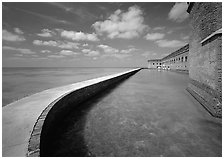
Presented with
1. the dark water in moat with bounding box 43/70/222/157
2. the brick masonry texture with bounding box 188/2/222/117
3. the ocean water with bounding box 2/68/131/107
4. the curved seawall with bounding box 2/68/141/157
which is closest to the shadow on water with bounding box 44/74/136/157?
the dark water in moat with bounding box 43/70/222/157

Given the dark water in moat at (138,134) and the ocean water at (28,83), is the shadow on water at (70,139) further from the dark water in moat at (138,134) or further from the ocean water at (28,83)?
the ocean water at (28,83)

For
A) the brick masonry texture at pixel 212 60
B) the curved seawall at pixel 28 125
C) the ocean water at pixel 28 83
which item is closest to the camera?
the curved seawall at pixel 28 125

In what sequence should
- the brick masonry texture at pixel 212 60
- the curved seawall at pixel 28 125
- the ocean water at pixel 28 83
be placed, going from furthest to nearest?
the ocean water at pixel 28 83 → the brick masonry texture at pixel 212 60 → the curved seawall at pixel 28 125

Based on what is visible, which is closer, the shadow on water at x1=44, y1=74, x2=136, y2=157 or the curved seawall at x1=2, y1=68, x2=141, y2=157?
the curved seawall at x1=2, y1=68, x2=141, y2=157

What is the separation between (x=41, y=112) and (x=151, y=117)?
3.54 m

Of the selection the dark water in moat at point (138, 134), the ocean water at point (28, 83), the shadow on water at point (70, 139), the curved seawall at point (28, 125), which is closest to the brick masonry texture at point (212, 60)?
the dark water in moat at point (138, 134)

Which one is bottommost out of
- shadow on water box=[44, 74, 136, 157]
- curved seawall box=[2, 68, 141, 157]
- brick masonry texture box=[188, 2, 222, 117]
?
shadow on water box=[44, 74, 136, 157]

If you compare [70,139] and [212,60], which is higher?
[212,60]

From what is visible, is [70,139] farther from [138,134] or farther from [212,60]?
[212,60]

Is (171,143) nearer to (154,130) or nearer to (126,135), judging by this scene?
(154,130)

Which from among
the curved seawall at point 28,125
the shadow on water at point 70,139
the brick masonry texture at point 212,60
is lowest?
the shadow on water at point 70,139

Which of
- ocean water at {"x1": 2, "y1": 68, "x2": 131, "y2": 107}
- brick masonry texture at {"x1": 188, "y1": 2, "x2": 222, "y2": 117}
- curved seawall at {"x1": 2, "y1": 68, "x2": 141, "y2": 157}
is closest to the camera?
curved seawall at {"x1": 2, "y1": 68, "x2": 141, "y2": 157}

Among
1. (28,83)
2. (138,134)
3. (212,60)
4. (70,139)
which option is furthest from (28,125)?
(28,83)

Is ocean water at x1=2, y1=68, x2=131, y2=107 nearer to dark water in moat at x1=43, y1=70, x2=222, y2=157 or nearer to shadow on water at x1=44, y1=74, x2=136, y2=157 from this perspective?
shadow on water at x1=44, y1=74, x2=136, y2=157
